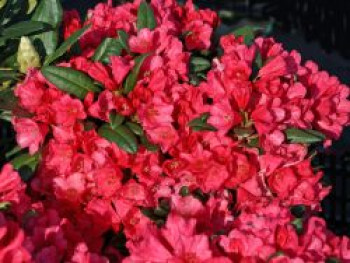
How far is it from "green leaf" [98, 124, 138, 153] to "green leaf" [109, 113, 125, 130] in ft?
0.04

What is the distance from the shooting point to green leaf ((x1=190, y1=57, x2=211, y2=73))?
2951 millimetres

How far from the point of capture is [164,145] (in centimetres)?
262

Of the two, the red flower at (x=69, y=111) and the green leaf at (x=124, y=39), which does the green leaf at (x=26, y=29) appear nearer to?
the green leaf at (x=124, y=39)

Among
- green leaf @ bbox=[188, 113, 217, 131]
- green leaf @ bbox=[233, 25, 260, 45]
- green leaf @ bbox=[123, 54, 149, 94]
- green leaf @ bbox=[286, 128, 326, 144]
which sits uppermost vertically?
green leaf @ bbox=[123, 54, 149, 94]

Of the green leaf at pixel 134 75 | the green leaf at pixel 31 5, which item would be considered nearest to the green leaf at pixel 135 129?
the green leaf at pixel 134 75

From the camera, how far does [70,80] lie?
106 inches

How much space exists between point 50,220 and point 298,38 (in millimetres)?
10929

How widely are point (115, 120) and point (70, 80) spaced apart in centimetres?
19

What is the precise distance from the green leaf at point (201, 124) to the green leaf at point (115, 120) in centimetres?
21

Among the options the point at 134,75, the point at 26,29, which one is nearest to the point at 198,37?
the point at 134,75

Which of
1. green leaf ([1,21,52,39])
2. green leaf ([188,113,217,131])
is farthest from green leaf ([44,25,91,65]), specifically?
green leaf ([188,113,217,131])

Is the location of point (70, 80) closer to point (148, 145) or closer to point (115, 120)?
point (115, 120)

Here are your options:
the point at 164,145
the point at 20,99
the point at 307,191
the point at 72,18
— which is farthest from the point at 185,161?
the point at 72,18

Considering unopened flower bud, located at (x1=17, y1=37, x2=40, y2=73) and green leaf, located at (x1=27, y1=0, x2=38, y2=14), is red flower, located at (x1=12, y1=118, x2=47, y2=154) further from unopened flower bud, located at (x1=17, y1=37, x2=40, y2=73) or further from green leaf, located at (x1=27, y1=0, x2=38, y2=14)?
green leaf, located at (x1=27, y1=0, x2=38, y2=14)
